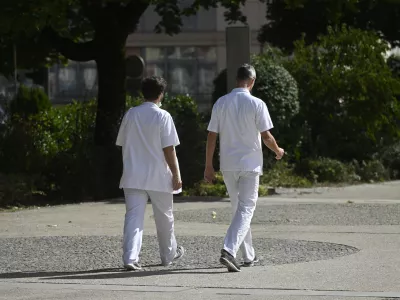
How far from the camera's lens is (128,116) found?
32.1 feet

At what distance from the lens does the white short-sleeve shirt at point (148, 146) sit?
9.70m

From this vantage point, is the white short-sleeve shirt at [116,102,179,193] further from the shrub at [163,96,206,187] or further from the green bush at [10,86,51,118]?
the green bush at [10,86,51,118]

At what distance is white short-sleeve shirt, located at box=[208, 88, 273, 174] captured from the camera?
970cm

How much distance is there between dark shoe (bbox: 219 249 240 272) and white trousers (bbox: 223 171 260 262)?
3cm

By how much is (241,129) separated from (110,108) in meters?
9.59

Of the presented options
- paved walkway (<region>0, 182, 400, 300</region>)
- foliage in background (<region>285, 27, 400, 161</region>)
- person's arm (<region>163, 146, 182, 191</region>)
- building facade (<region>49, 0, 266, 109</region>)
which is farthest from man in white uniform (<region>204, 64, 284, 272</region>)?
building facade (<region>49, 0, 266, 109</region>)

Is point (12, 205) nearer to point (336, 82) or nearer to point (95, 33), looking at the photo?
point (95, 33)

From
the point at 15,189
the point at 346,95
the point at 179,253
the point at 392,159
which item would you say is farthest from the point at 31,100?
the point at 179,253

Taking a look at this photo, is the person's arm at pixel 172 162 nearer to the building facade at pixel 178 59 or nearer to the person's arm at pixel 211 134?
the person's arm at pixel 211 134

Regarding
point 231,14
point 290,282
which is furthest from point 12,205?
point 290,282

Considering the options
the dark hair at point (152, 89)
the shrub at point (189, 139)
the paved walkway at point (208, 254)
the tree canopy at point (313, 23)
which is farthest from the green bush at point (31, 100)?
the dark hair at point (152, 89)

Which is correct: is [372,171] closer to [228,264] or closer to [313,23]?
[313,23]

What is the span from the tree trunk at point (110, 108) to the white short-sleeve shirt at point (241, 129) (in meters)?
8.78

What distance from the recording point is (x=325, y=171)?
21000mm
